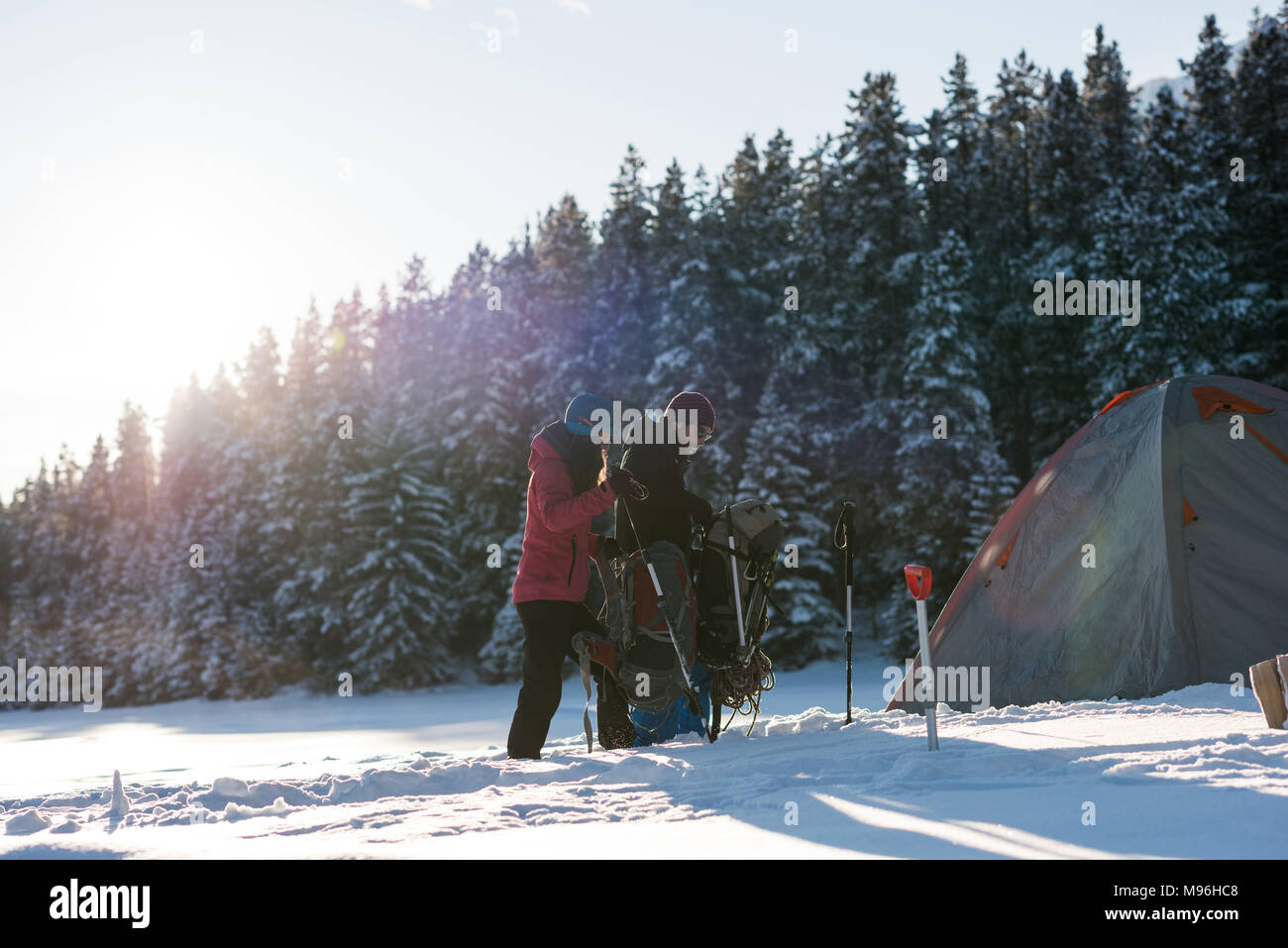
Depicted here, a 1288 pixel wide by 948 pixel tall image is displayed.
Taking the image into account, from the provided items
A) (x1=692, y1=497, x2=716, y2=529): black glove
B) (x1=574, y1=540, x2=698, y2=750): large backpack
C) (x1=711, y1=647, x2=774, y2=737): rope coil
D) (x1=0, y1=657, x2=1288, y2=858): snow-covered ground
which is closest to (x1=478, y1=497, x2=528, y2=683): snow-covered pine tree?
(x1=692, y1=497, x2=716, y2=529): black glove

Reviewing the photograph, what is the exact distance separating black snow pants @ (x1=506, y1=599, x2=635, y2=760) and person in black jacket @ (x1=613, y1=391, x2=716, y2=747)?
125 mm

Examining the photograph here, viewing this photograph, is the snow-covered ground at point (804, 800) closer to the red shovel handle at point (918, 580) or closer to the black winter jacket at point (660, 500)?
the red shovel handle at point (918, 580)

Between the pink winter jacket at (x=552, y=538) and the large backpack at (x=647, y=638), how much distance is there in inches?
8.0

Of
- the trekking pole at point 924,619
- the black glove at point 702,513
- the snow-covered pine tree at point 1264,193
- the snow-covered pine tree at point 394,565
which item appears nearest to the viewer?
the trekking pole at point 924,619

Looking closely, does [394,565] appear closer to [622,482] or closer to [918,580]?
[622,482]

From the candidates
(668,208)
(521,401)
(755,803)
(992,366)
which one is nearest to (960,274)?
(992,366)

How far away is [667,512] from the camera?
629 centimetres

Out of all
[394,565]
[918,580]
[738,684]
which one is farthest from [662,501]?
[394,565]

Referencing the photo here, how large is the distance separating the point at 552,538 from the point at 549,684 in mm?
843

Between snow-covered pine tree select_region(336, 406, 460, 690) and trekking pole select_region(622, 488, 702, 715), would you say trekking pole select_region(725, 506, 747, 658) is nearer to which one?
trekking pole select_region(622, 488, 702, 715)

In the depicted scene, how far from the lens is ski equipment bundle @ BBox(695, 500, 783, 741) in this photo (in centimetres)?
626

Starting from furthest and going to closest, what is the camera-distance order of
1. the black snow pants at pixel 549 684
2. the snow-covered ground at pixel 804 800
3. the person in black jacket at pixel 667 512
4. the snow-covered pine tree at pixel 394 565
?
the snow-covered pine tree at pixel 394 565 → the person in black jacket at pixel 667 512 → the black snow pants at pixel 549 684 → the snow-covered ground at pixel 804 800

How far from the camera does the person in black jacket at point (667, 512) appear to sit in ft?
20.4

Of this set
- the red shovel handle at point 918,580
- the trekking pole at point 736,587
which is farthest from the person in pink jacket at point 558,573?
the red shovel handle at point 918,580
